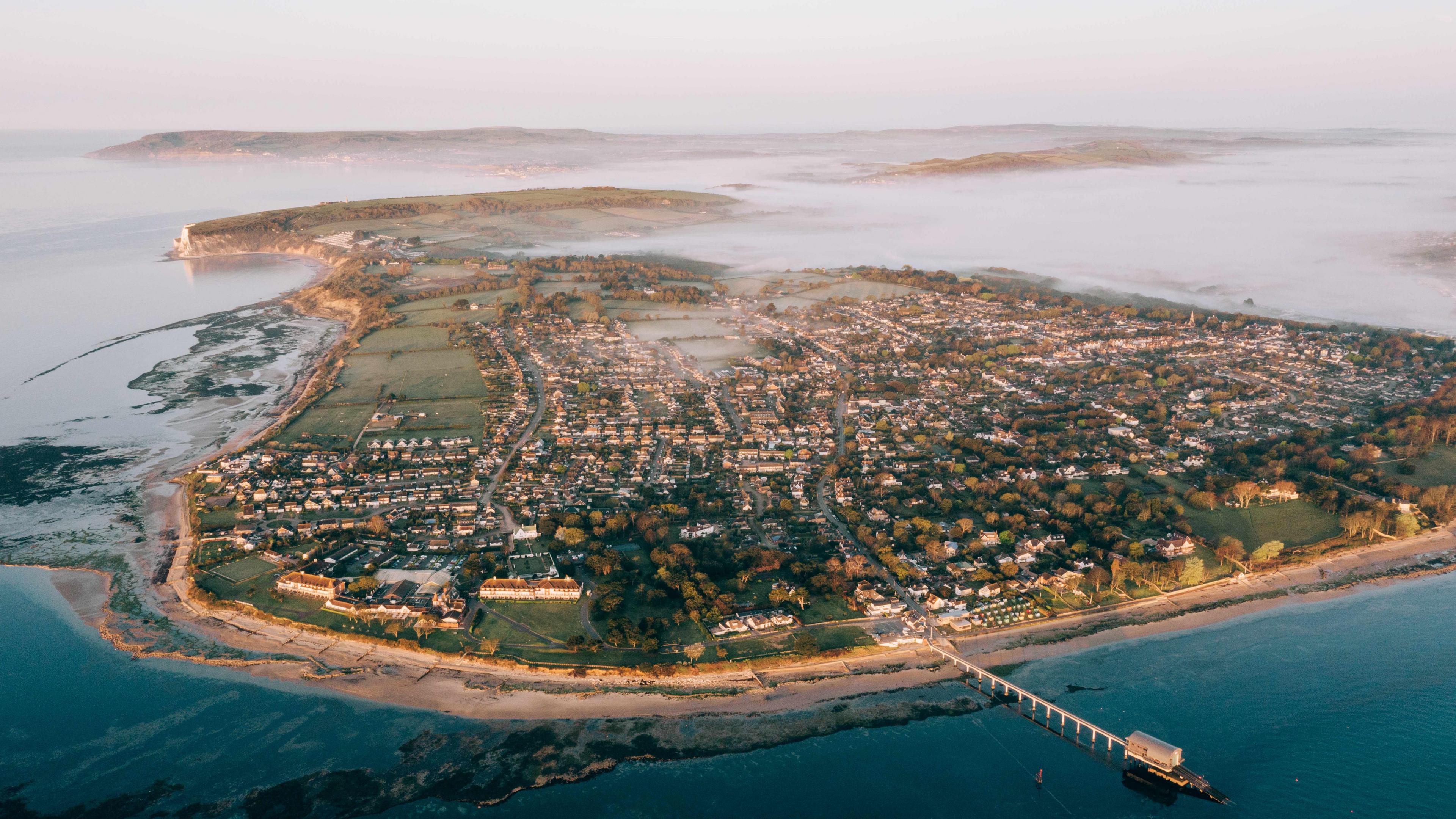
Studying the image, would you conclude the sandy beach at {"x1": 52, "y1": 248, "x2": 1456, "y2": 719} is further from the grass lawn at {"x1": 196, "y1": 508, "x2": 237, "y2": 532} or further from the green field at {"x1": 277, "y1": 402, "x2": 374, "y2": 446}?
the green field at {"x1": 277, "y1": 402, "x2": 374, "y2": 446}

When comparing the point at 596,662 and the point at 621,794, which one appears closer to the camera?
the point at 621,794

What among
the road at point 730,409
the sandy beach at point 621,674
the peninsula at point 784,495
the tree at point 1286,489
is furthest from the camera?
the road at point 730,409

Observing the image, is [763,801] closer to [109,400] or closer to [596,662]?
[596,662]

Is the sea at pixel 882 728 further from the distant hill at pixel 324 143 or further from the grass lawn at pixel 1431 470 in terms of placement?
the distant hill at pixel 324 143

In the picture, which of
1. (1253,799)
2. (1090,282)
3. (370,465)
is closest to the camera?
(1253,799)

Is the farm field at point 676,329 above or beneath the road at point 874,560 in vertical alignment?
above

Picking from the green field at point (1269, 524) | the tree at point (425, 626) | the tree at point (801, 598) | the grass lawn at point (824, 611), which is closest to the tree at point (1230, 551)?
the green field at point (1269, 524)

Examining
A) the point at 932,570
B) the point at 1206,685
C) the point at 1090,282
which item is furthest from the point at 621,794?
the point at 1090,282
